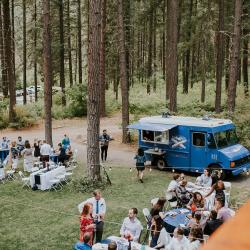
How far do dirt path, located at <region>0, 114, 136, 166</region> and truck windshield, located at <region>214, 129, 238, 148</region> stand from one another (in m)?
4.64

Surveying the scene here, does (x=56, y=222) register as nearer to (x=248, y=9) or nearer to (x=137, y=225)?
(x=137, y=225)

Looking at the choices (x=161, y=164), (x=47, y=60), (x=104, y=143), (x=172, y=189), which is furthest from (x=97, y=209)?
(x=47, y=60)

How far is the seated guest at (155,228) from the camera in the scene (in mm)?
9875

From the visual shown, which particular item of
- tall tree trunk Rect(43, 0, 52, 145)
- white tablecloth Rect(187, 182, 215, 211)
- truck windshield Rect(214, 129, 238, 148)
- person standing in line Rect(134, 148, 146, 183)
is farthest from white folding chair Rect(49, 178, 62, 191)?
truck windshield Rect(214, 129, 238, 148)

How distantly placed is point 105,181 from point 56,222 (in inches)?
161

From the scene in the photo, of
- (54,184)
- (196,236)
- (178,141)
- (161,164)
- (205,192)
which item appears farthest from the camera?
(161,164)

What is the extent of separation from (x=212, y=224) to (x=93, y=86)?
7390 mm

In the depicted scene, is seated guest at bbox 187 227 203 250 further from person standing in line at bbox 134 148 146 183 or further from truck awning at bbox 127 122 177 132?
truck awning at bbox 127 122 177 132

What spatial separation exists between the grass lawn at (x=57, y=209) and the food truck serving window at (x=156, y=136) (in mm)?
1328

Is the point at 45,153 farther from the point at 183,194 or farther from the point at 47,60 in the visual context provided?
the point at 183,194

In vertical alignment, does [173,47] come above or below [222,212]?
above

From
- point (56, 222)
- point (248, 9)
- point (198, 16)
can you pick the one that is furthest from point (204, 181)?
point (198, 16)

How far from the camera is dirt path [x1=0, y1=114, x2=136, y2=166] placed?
22.0m

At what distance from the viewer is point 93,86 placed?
51.4 ft
